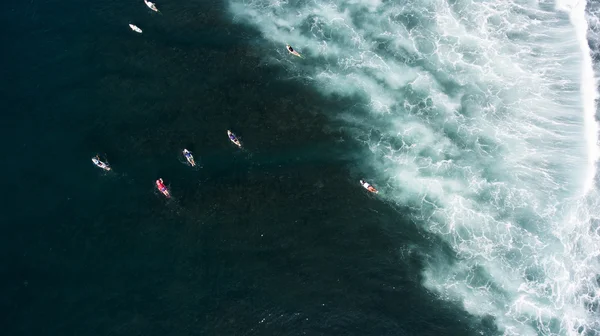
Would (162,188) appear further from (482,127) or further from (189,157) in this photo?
(482,127)

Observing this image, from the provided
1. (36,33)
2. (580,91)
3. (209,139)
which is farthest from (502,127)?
(36,33)

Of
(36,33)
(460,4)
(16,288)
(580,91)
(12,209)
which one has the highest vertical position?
(460,4)

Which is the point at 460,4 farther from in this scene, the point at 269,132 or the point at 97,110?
the point at 97,110

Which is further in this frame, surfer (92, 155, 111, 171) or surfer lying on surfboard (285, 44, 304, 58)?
surfer lying on surfboard (285, 44, 304, 58)

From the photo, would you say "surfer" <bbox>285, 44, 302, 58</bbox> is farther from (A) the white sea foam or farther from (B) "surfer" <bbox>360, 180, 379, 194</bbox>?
(B) "surfer" <bbox>360, 180, 379, 194</bbox>

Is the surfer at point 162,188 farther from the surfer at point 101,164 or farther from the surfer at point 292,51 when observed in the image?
the surfer at point 292,51

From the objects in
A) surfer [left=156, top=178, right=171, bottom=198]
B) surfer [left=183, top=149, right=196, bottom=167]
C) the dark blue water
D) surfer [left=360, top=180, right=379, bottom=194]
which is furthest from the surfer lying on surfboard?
surfer [left=156, top=178, right=171, bottom=198]
